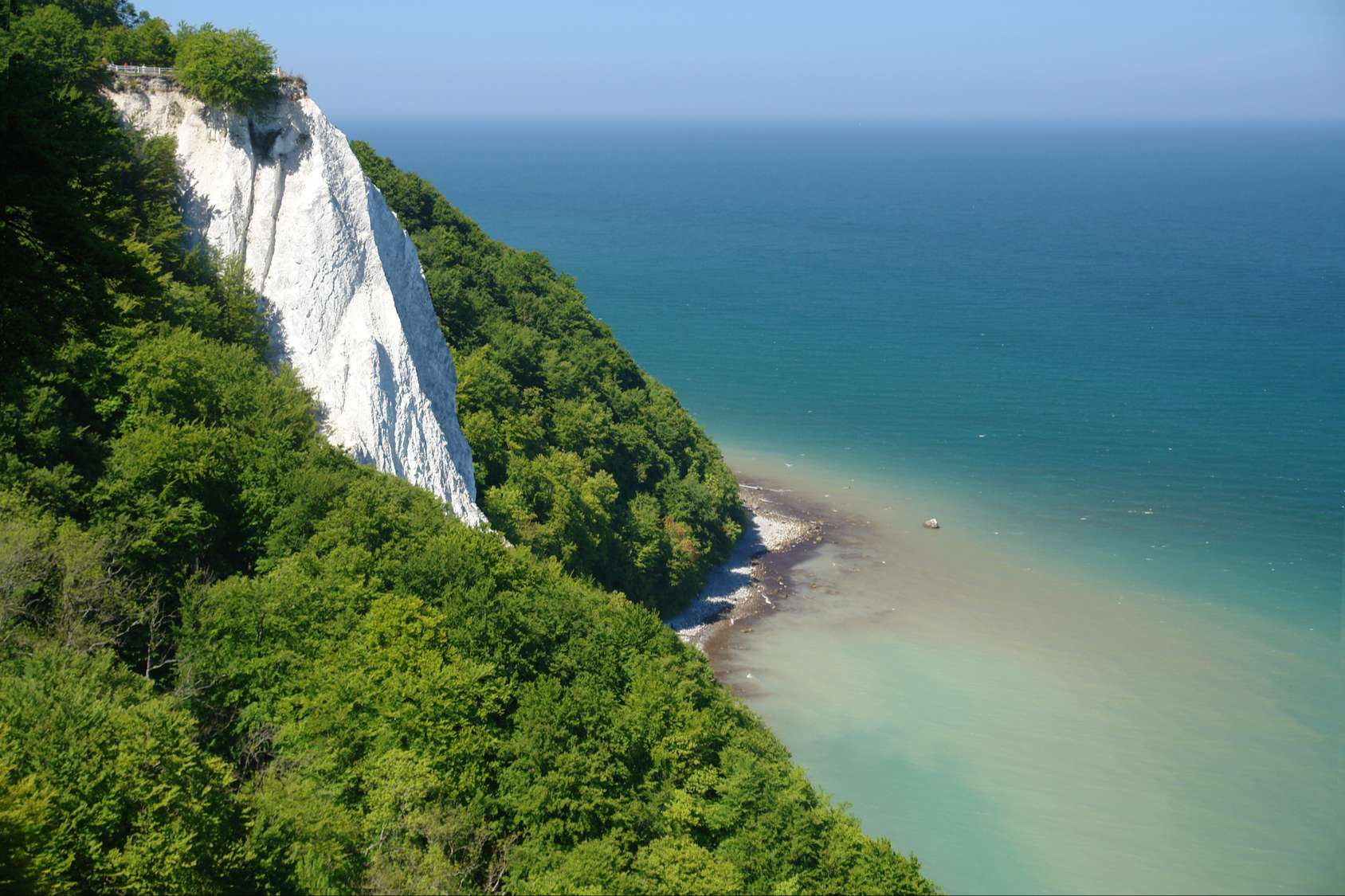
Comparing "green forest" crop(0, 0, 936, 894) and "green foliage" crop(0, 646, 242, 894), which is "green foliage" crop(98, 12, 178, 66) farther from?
"green foliage" crop(0, 646, 242, 894)

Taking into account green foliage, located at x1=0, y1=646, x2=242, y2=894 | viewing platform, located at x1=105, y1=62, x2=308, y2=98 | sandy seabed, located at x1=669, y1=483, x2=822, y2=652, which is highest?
viewing platform, located at x1=105, y1=62, x2=308, y2=98

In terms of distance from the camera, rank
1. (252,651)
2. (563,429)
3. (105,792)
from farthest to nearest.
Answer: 1. (563,429)
2. (252,651)
3. (105,792)

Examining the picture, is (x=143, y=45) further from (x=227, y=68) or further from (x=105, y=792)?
(x=105, y=792)

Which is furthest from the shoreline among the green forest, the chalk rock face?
the green forest

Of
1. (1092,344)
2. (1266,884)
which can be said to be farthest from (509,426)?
(1092,344)

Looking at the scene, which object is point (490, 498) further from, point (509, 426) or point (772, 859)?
point (772, 859)

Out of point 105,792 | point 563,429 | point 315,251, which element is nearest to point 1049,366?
point 563,429
